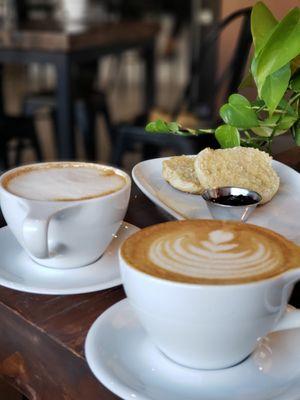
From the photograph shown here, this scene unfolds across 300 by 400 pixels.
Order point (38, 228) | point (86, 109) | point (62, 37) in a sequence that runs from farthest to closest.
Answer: point (86, 109) < point (62, 37) < point (38, 228)

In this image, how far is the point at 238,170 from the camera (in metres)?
0.68

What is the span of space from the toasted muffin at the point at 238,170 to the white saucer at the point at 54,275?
5.8 inches

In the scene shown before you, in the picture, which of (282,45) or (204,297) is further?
(282,45)

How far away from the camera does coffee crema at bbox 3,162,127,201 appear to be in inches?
21.1

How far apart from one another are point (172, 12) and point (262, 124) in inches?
220

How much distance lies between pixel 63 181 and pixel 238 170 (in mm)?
214

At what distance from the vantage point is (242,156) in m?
0.70

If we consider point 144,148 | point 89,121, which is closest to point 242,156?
point 144,148

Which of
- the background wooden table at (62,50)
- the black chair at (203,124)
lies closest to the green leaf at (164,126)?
the black chair at (203,124)

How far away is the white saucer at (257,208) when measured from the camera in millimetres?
629

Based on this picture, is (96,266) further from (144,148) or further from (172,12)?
(172,12)

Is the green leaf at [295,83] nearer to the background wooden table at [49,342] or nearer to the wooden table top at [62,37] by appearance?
the background wooden table at [49,342]

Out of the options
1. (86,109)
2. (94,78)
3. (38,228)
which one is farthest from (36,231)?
(94,78)

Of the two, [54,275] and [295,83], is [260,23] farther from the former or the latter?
[54,275]
